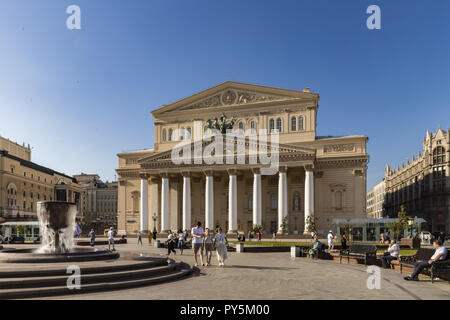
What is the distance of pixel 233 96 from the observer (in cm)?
6644

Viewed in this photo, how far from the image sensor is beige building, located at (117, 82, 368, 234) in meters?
56.9

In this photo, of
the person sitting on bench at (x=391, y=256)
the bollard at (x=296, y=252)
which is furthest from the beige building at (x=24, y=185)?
the person sitting on bench at (x=391, y=256)

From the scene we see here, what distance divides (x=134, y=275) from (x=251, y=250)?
60.1 ft

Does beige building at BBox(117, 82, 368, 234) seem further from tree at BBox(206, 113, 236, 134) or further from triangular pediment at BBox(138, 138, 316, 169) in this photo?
tree at BBox(206, 113, 236, 134)

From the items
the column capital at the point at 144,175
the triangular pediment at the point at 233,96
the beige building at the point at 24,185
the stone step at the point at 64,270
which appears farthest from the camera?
the beige building at the point at 24,185

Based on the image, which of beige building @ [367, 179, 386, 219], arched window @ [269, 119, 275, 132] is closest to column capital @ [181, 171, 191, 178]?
arched window @ [269, 119, 275, 132]

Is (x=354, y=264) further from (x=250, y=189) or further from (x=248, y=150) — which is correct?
(x=250, y=189)

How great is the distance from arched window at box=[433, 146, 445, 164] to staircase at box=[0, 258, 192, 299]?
78749mm

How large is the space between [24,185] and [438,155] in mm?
87106

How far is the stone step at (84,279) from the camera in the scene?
11480mm

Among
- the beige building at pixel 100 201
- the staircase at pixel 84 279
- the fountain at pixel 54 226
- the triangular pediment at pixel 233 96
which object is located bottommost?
the beige building at pixel 100 201

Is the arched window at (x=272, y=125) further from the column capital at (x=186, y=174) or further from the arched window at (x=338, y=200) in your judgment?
the column capital at (x=186, y=174)

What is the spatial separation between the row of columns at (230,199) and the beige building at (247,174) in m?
0.13

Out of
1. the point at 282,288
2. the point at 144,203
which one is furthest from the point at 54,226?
the point at 144,203
